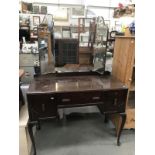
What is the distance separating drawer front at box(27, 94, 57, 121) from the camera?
1.49 m

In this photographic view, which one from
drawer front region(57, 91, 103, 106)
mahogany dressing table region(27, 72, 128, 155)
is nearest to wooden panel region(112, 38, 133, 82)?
mahogany dressing table region(27, 72, 128, 155)

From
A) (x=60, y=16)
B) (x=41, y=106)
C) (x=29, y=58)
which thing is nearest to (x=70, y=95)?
(x=41, y=106)

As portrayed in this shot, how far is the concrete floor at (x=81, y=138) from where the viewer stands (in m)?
1.80

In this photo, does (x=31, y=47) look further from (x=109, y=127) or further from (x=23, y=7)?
(x=109, y=127)

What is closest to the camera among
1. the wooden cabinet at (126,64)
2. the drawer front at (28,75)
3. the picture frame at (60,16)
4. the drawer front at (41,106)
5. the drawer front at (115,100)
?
the drawer front at (41,106)

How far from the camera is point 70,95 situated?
1.56 metres

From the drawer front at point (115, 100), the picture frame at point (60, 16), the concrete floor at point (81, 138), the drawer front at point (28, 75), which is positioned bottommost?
the concrete floor at point (81, 138)

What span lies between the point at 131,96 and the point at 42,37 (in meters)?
1.44

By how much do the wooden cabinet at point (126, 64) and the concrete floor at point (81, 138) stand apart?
10.8 inches

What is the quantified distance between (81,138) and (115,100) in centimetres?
68

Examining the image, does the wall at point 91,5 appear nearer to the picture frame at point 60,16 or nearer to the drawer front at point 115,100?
the picture frame at point 60,16

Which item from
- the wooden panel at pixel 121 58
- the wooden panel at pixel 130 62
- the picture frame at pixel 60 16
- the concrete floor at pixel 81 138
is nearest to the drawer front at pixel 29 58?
the picture frame at pixel 60 16

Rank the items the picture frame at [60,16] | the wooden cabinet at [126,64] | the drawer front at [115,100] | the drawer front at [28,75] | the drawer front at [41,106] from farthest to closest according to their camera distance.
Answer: the picture frame at [60,16], the drawer front at [28,75], the wooden cabinet at [126,64], the drawer front at [115,100], the drawer front at [41,106]
